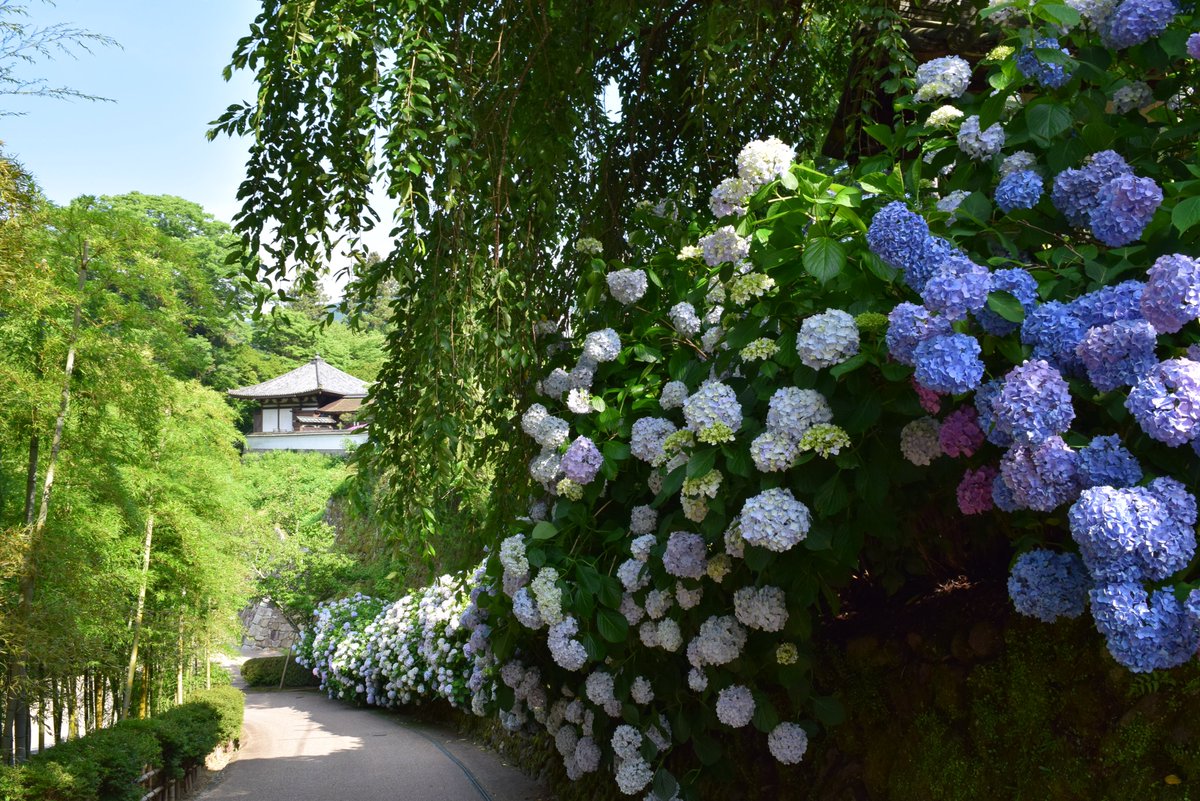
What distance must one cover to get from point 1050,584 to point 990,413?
0.35m

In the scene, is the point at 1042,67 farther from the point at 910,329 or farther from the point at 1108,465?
the point at 1108,465

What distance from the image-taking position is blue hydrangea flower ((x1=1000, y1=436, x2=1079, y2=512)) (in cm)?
167

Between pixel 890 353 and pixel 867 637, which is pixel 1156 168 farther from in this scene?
pixel 867 637

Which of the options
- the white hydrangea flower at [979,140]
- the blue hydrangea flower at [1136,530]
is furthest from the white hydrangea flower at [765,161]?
the blue hydrangea flower at [1136,530]

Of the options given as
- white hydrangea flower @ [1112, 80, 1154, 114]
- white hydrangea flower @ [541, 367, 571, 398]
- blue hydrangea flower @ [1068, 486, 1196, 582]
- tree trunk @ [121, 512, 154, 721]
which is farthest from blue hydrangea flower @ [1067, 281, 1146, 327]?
tree trunk @ [121, 512, 154, 721]

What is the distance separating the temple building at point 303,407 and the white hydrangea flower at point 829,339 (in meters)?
32.2

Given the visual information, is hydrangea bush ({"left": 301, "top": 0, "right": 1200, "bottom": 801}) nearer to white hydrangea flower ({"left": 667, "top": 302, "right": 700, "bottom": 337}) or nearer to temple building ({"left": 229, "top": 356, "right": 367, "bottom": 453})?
white hydrangea flower ({"left": 667, "top": 302, "right": 700, "bottom": 337})

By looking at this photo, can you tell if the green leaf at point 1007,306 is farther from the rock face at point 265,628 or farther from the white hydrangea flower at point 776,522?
the rock face at point 265,628

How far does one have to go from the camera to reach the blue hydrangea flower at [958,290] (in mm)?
1804

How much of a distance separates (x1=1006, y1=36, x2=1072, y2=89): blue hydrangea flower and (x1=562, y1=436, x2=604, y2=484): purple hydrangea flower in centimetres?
172

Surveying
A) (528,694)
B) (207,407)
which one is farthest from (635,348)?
(207,407)

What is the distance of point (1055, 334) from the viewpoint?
1.80m

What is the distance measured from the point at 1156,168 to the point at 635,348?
171 cm

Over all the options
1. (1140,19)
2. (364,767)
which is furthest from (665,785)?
(364,767)
